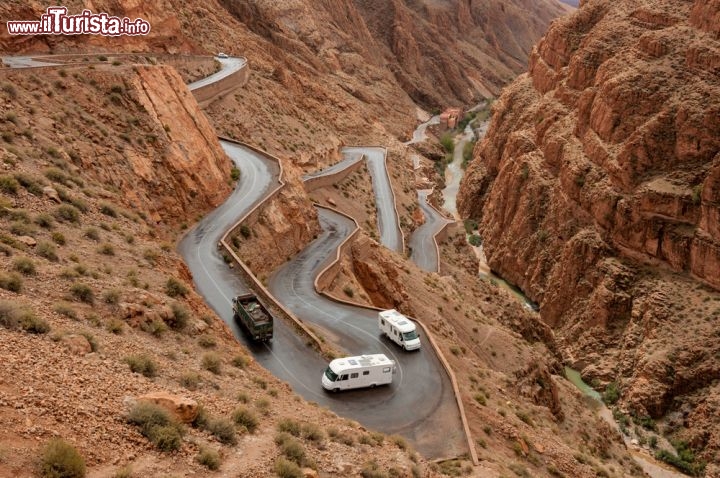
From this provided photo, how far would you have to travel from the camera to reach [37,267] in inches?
533

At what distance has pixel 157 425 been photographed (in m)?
9.80

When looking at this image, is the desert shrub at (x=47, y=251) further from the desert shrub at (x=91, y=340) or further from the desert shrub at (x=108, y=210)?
the desert shrub at (x=108, y=210)

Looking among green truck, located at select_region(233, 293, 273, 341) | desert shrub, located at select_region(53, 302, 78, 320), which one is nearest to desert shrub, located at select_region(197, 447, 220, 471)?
desert shrub, located at select_region(53, 302, 78, 320)

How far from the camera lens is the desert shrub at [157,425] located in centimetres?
959

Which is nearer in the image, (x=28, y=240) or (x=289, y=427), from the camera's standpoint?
(x=289, y=427)

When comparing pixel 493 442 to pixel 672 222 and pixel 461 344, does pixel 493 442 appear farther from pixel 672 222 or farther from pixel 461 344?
pixel 672 222

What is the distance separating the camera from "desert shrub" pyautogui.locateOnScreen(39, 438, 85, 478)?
788cm

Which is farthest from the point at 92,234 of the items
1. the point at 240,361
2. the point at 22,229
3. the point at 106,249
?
the point at 240,361

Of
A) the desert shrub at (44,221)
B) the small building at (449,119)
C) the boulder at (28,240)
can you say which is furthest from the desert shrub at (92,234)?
the small building at (449,119)

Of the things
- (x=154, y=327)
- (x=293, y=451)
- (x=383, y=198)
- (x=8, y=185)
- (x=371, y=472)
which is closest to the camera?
(x=293, y=451)

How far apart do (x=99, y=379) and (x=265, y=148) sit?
112 feet

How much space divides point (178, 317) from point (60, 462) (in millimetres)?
7046

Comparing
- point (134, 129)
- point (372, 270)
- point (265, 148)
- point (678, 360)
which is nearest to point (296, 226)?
point (372, 270)

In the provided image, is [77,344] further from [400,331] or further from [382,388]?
[400,331]
